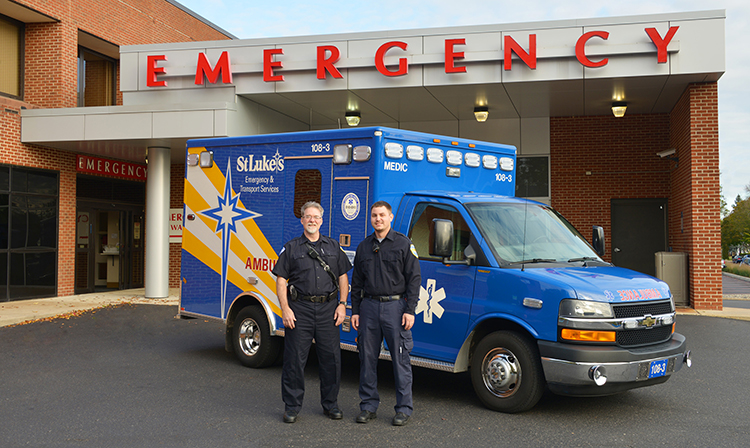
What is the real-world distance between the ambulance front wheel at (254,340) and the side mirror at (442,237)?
2.87 m

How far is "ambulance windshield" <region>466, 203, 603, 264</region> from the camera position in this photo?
20.4 feet

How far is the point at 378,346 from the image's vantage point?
571 centimetres

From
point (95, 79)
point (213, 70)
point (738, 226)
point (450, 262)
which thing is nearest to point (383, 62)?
point (213, 70)

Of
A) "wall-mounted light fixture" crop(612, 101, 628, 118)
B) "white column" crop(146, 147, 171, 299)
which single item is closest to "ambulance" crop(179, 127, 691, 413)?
"white column" crop(146, 147, 171, 299)

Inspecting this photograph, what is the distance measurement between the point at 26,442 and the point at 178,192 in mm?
15695

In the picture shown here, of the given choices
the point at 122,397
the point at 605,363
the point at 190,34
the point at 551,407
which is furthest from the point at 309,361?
the point at 190,34

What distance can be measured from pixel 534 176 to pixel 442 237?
12.6m

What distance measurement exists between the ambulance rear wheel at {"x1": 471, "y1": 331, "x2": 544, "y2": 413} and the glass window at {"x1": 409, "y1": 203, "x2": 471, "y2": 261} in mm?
900

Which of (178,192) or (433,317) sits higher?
(178,192)

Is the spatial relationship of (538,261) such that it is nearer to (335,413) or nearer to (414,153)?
(414,153)

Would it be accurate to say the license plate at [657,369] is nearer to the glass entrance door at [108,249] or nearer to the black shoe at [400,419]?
the black shoe at [400,419]

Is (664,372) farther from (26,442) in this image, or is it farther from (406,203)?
(26,442)

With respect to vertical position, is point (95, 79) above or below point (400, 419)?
above

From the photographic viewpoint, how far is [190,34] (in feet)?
76.6
